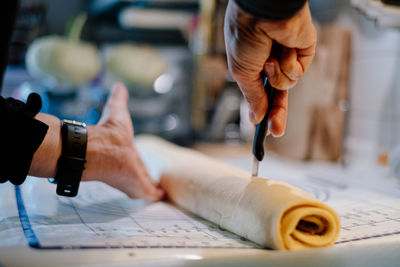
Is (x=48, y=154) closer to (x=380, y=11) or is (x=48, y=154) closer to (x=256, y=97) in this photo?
(x=256, y=97)

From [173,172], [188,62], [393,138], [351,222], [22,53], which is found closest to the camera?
[351,222]

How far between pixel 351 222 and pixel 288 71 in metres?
0.26

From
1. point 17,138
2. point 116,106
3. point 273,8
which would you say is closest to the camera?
point 273,8

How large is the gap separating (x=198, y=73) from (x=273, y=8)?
129 centimetres

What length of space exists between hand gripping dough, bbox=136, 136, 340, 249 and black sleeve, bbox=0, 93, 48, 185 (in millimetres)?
290

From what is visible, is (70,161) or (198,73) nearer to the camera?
(70,161)

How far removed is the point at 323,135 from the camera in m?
1.34

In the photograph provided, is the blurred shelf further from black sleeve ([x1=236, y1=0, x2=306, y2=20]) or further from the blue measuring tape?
the blue measuring tape

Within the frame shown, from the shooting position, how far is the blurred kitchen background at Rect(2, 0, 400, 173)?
131cm

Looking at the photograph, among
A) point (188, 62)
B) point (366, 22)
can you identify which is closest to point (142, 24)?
point (188, 62)

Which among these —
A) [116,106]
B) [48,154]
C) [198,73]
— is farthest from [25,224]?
[198,73]

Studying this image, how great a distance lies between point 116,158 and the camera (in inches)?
27.4

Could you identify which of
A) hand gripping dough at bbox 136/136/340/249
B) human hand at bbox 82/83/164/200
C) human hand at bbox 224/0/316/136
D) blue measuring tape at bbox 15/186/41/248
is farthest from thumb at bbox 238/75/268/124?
blue measuring tape at bbox 15/186/41/248

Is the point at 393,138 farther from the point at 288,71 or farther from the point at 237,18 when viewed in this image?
the point at 237,18
